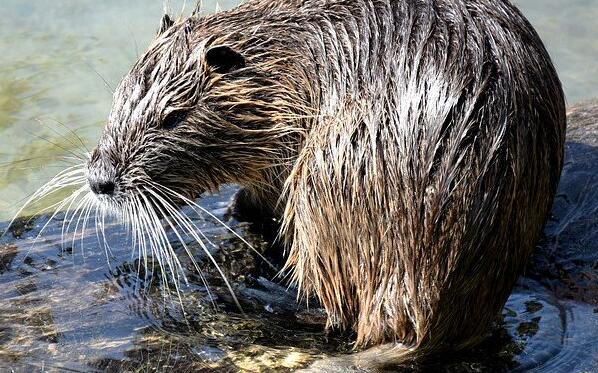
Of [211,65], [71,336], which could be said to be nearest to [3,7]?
[211,65]

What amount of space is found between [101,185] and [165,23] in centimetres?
97

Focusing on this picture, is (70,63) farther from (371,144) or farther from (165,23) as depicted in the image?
(371,144)

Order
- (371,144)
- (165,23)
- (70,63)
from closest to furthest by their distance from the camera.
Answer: (371,144) < (165,23) < (70,63)

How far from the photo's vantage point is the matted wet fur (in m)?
3.84

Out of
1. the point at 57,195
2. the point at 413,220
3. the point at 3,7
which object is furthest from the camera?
the point at 3,7

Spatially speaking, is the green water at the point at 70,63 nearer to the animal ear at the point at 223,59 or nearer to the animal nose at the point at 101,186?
the animal nose at the point at 101,186

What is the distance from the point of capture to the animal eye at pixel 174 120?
461cm

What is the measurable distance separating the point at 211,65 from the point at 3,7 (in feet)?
19.1

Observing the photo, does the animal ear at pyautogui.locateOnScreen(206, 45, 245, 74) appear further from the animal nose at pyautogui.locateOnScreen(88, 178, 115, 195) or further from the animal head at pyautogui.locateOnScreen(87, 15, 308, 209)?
the animal nose at pyautogui.locateOnScreen(88, 178, 115, 195)

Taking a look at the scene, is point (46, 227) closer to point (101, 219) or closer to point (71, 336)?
point (101, 219)

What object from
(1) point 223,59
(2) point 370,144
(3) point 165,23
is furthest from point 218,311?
(3) point 165,23

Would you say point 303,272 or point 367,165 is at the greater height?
point 367,165

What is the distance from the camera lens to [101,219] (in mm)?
5191

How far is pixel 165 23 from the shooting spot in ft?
16.3
